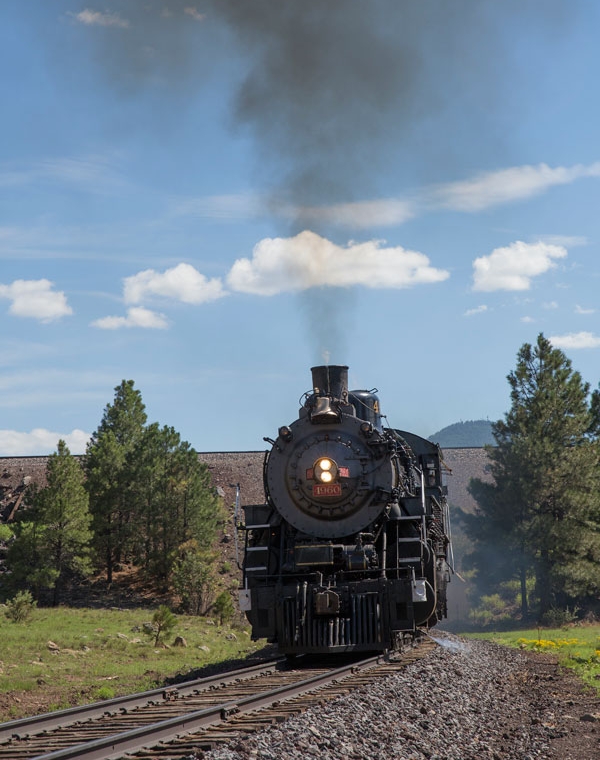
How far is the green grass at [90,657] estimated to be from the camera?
14.1 meters

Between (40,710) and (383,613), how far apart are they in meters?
5.45

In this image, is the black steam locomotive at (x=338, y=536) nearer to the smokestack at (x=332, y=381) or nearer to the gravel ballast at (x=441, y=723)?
the smokestack at (x=332, y=381)

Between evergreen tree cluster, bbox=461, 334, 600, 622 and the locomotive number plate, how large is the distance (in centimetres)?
2348

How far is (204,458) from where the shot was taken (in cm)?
6384

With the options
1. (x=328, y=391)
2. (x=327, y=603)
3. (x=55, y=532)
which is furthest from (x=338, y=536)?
(x=55, y=532)

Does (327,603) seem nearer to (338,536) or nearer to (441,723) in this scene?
(338,536)

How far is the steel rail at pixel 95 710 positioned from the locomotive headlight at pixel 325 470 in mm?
3838

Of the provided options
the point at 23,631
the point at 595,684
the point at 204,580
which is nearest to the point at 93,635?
the point at 23,631

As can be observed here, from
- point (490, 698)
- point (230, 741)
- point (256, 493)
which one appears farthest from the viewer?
point (256, 493)

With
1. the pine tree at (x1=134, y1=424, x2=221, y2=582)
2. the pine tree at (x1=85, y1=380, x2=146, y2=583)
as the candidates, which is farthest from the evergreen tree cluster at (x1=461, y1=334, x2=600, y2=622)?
the pine tree at (x1=85, y1=380, x2=146, y2=583)

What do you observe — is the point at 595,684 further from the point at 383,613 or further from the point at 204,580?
the point at 204,580

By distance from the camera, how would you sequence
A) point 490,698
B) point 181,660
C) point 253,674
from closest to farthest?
point 490,698 < point 253,674 < point 181,660

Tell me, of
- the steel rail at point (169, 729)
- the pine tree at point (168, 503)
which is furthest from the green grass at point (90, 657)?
the pine tree at point (168, 503)

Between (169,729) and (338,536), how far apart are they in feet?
24.7
